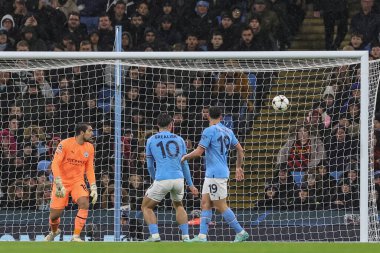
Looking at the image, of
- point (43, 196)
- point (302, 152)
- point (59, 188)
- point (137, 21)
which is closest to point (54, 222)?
point (59, 188)

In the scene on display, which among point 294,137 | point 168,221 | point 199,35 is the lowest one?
point 168,221

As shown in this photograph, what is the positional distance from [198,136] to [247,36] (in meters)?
2.48

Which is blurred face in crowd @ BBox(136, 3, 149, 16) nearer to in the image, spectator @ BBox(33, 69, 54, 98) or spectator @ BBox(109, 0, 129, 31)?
spectator @ BBox(109, 0, 129, 31)

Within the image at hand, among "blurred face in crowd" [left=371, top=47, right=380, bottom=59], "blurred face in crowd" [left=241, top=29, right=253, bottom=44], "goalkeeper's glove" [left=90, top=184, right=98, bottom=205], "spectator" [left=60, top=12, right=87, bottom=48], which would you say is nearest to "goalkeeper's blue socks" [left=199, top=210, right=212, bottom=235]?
"goalkeeper's glove" [left=90, top=184, right=98, bottom=205]

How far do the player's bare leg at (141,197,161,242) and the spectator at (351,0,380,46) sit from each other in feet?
19.3

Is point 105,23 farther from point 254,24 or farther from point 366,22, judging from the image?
point 366,22

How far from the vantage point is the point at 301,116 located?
20.2m

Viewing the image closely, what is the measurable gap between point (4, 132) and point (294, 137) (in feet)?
14.5

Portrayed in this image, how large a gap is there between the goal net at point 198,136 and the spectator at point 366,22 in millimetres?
1946

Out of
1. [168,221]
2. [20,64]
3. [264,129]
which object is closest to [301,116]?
[264,129]

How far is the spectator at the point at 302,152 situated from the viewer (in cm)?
1909

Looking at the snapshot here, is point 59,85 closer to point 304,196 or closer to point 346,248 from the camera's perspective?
point 304,196

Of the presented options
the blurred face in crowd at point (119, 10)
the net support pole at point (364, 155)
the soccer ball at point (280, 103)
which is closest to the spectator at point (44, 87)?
the blurred face in crowd at point (119, 10)

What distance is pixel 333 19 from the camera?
23.2m
